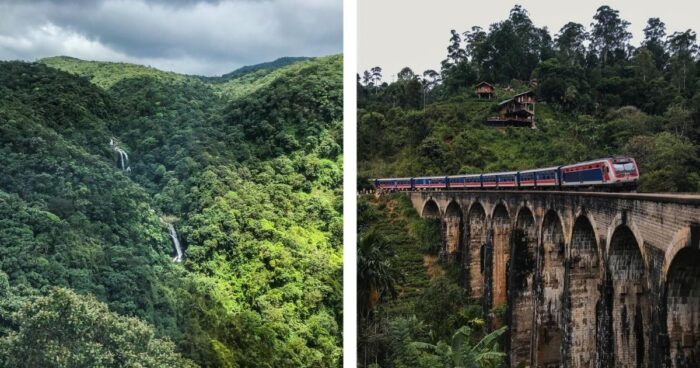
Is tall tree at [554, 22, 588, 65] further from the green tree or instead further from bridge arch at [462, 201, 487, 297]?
the green tree

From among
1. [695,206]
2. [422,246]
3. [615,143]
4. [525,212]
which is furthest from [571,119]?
[695,206]

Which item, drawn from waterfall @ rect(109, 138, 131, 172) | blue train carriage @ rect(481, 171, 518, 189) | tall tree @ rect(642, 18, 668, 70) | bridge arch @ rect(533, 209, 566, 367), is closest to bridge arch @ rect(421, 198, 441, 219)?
blue train carriage @ rect(481, 171, 518, 189)

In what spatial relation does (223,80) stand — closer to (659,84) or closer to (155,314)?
(155,314)

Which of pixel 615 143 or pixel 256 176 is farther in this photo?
pixel 256 176

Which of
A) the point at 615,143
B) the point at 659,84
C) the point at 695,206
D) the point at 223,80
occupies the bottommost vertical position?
the point at 695,206

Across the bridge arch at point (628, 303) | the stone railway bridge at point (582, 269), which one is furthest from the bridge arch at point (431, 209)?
the bridge arch at point (628, 303)

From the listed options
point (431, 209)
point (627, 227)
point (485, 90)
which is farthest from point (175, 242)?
point (627, 227)

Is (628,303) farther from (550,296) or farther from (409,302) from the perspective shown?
(409,302)
